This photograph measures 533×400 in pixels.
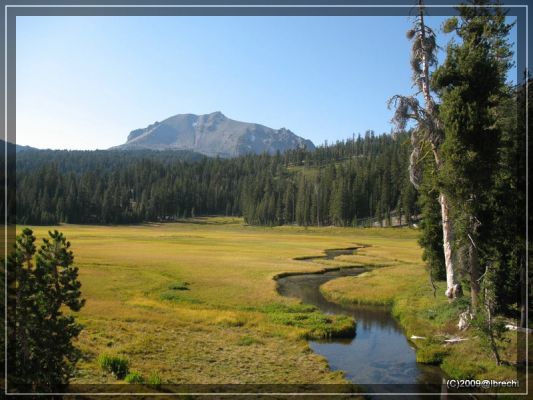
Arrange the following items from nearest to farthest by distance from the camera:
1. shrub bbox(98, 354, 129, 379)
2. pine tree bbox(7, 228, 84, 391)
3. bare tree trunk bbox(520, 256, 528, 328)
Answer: pine tree bbox(7, 228, 84, 391), shrub bbox(98, 354, 129, 379), bare tree trunk bbox(520, 256, 528, 328)

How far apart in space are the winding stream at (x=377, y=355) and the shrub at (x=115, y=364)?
35.4 feet

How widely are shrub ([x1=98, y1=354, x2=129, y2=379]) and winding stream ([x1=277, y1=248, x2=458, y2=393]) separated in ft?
35.4

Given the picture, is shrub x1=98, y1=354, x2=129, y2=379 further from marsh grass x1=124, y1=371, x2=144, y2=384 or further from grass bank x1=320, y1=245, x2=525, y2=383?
grass bank x1=320, y1=245, x2=525, y2=383

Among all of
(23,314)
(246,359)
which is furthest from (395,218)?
(23,314)

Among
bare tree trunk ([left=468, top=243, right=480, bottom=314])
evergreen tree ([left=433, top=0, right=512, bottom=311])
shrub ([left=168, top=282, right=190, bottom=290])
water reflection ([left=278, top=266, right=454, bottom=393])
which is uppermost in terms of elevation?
evergreen tree ([left=433, top=0, right=512, bottom=311])

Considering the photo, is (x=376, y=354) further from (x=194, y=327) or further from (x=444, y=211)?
(x=194, y=327)

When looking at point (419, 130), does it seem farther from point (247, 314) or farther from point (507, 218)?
point (247, 314)

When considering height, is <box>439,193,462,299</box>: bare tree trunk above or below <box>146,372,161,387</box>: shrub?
above

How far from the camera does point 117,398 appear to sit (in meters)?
16.0

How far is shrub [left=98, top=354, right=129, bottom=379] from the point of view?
18891 millimetres

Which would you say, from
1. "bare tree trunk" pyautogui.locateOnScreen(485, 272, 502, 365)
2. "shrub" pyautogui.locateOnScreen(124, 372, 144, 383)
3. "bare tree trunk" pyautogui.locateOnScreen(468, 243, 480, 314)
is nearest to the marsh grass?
"shrub" pyautogui.locateOnScreen(124, 372, 144, 383)

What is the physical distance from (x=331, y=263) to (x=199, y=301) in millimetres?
31272

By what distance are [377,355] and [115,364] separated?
48.7 ft

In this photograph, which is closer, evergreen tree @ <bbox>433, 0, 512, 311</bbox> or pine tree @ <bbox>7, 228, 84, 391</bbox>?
pine tree @ <bbox>7, 228, 84, 391</bbox>
